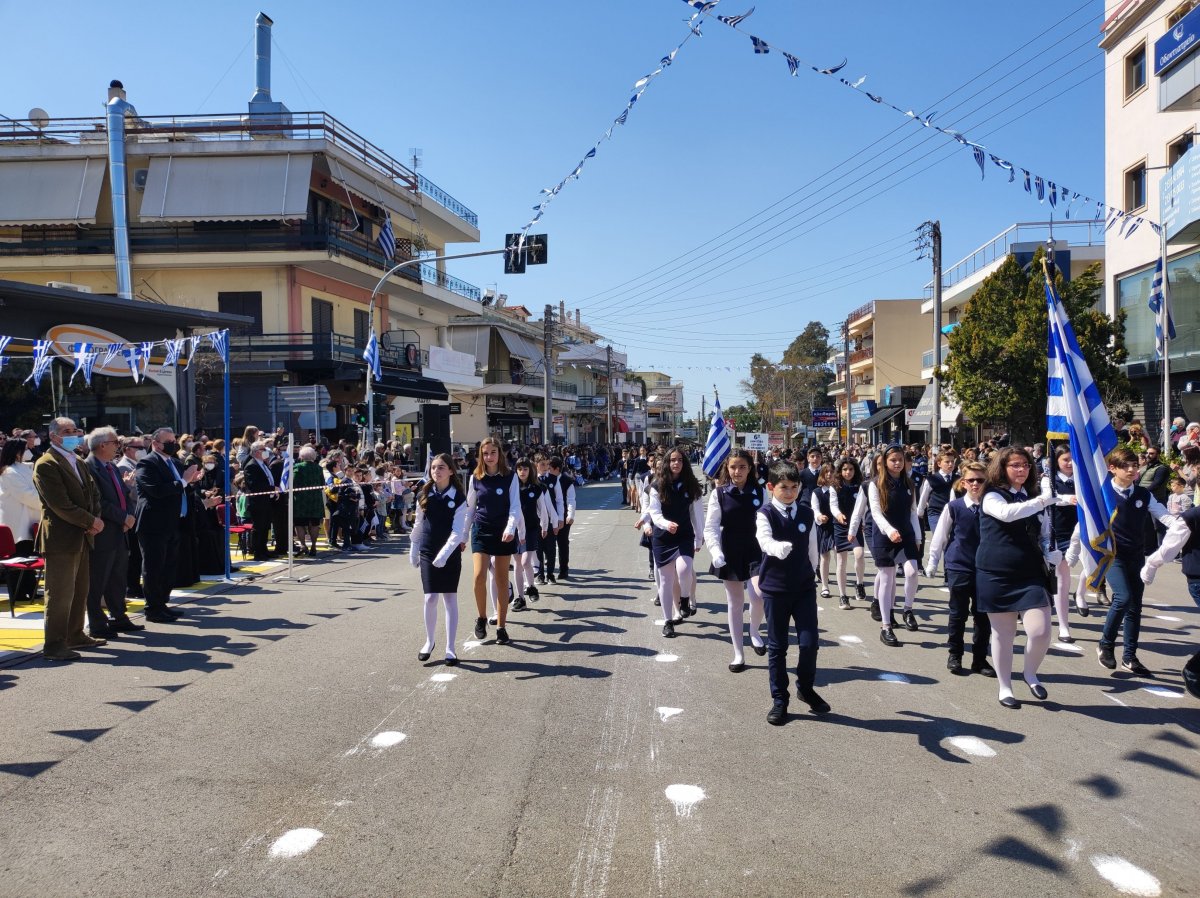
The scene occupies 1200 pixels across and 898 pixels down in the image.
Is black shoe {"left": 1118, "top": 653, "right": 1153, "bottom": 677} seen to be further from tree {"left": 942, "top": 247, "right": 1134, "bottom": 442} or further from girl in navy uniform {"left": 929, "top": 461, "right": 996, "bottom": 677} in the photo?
tree {"left": 942, "top": 247, "right": 1134, "bottom": 442}

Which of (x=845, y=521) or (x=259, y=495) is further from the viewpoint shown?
(x=259, y=495)

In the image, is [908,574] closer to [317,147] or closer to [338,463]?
[338,463]

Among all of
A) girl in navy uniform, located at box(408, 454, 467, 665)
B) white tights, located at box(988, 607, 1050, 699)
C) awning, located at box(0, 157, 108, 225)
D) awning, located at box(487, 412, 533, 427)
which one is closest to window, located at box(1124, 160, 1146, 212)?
white tights, located at box(988, 607, 1050, 699)

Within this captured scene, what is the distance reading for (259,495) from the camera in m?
14.1

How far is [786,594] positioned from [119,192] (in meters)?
30.5

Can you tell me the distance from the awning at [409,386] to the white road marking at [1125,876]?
2656 cm

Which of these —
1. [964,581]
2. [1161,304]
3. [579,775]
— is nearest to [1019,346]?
[1161,304]

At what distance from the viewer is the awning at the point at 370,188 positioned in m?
30.3

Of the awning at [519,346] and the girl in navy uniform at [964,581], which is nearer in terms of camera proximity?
the girl in navy uniform at [964,581]

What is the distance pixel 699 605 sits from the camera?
1027cm

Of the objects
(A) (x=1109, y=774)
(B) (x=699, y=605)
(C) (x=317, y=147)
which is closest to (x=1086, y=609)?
(B) (x=699, y=605)

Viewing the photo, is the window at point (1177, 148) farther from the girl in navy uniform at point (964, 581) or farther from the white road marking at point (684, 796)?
the white road marking at point (684, 796)

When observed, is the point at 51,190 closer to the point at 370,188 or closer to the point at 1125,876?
the point at 370,188

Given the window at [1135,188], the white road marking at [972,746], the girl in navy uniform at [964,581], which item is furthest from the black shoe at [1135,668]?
the window at [1135,188]
